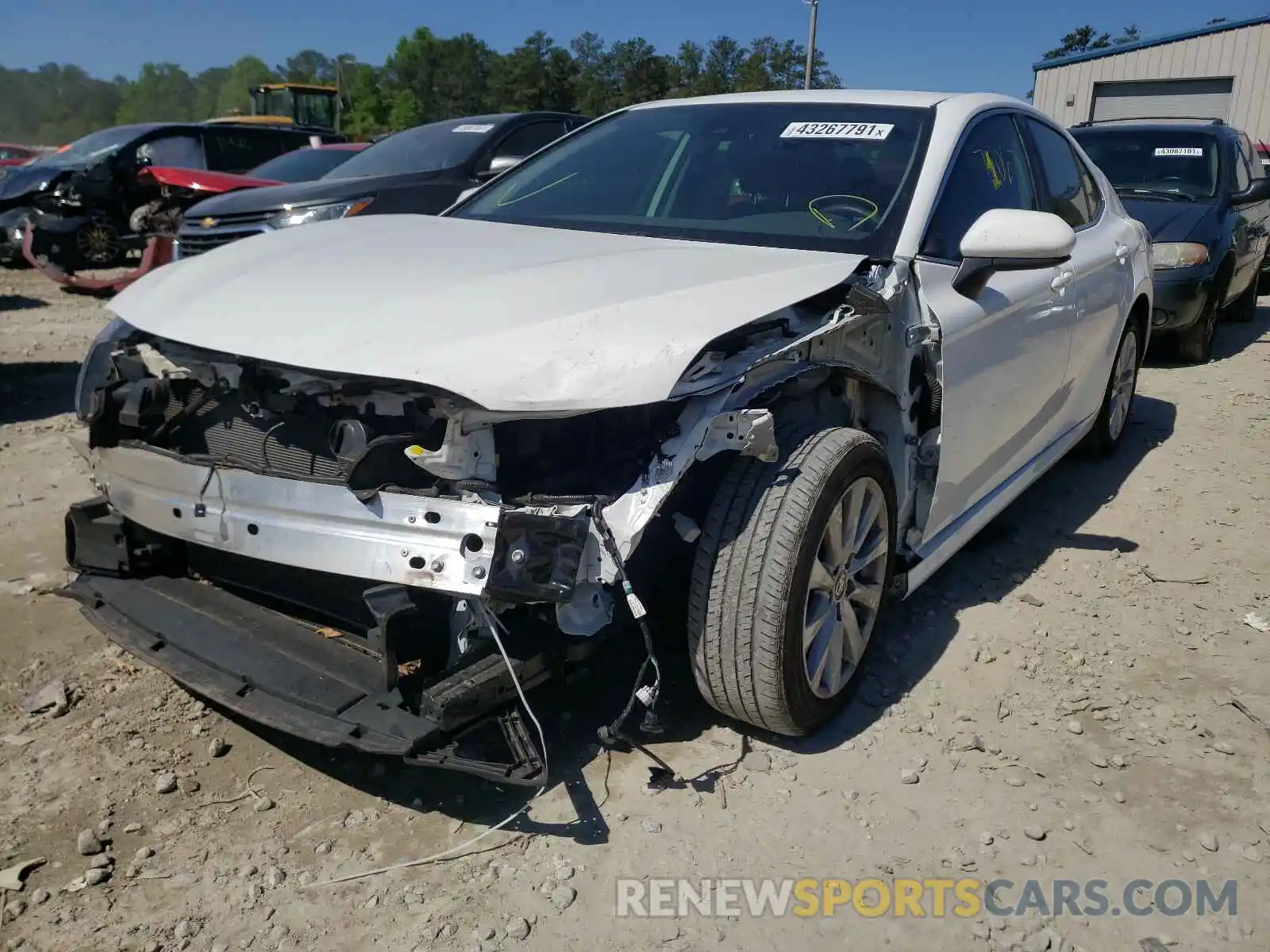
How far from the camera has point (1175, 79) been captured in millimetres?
21000

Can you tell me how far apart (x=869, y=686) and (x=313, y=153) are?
8.99m

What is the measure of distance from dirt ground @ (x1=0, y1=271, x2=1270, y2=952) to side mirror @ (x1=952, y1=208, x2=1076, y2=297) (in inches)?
49.6

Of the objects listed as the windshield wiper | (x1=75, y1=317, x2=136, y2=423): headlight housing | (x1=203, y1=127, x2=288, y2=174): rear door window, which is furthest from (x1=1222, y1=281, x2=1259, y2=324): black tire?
(x1=203, y1=127, x2=288, y2=174): rear door window

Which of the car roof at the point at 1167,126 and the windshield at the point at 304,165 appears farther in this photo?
the windshield at the point at 304,165

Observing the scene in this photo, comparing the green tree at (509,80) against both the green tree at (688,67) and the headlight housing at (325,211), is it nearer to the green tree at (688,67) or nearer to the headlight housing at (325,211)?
the green tree at (688,67)

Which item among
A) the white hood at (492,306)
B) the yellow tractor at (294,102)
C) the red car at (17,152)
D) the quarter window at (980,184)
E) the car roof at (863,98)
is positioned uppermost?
the yellow tractor at (294,102)

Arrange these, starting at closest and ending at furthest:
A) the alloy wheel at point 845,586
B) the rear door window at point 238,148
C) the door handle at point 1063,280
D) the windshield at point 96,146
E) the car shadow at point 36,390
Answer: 1. the alloy wheel at point 845,586
2. the door handle at point 1063,280
3. the car shadow at point 36,390
4. the windshield at point 96,146
5. the rear door window at point 238,148

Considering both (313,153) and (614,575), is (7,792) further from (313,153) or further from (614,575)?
(313,153)

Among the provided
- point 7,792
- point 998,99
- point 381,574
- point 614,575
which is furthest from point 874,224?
point 7,792

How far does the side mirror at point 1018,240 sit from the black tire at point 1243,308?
771 centimetres

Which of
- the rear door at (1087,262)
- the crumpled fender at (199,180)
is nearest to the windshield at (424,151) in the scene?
the crumpled fender at (199,180)

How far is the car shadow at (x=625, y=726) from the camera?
247 cm

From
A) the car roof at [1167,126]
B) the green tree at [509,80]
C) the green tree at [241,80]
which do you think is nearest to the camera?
the car roof at [1167,126]

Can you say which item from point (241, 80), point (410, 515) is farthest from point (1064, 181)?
point (241, 80)
